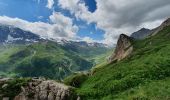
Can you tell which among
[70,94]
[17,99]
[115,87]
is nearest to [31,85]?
[17,99]

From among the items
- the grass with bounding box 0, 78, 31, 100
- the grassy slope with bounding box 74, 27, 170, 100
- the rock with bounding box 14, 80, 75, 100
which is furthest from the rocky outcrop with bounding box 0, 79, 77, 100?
the grassy slope with bounding box 74, 27, 170, 100

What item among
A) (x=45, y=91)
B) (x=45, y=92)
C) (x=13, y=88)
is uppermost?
(x=13, y=88)

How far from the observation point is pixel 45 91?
2434 inches

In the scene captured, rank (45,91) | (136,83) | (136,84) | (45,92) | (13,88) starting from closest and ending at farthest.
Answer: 1. (136,84)
2. (136,83)
3. (45,92)
4. (45,91)
5. (13,88)

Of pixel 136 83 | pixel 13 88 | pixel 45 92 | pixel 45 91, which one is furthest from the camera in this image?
pixel 13 88

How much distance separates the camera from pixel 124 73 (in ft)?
204

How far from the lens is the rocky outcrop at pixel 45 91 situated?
58925mm

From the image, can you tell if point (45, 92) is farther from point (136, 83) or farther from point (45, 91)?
point (136, 83)

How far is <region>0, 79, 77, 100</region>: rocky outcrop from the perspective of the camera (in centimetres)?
5892

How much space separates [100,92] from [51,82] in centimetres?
1334

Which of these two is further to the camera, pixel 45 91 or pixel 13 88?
pixel 13 88

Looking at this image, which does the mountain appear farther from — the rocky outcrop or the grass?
the grass

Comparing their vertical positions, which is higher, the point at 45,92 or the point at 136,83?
the point at 136,83

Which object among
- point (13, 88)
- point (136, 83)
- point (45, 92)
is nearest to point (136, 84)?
point (136, 83)
